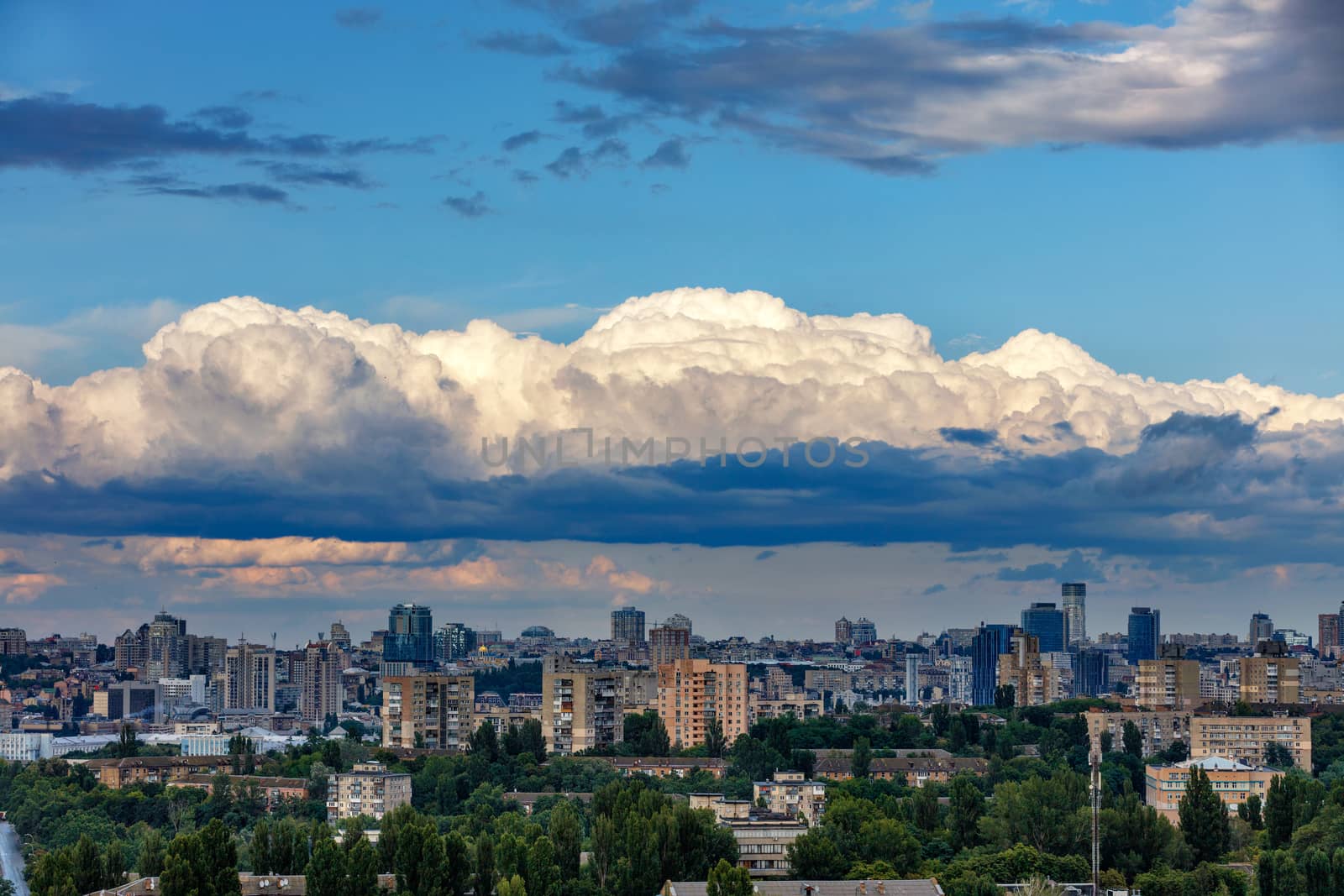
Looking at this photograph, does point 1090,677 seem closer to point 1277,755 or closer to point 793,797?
point 1277,755

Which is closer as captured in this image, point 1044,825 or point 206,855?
point 206,855

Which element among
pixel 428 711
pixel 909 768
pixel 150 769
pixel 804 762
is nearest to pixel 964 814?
pixel 804 762

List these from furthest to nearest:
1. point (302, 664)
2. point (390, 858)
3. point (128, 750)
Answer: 1. point (302, 664)
2. point (128, 750)
3. point (390, 858)

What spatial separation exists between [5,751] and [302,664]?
5234cm

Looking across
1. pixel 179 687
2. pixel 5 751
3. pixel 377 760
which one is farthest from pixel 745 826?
pixel 179 687

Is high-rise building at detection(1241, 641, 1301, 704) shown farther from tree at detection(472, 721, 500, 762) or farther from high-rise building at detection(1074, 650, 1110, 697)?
high-rise building at detection(1074, 650, 1110, 697)

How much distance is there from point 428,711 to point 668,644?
233ft

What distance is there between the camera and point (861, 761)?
83.6m

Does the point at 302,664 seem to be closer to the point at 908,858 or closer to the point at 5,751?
the point at 5,751

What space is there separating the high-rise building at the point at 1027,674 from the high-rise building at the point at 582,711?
39.6m

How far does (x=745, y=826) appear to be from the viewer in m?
54.5

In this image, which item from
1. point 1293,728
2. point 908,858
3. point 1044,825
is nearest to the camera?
point 908,858

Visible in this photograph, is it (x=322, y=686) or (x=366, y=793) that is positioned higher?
(x=322, y=686)

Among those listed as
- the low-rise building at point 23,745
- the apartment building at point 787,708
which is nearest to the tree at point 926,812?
the apartment building at point 787,708
